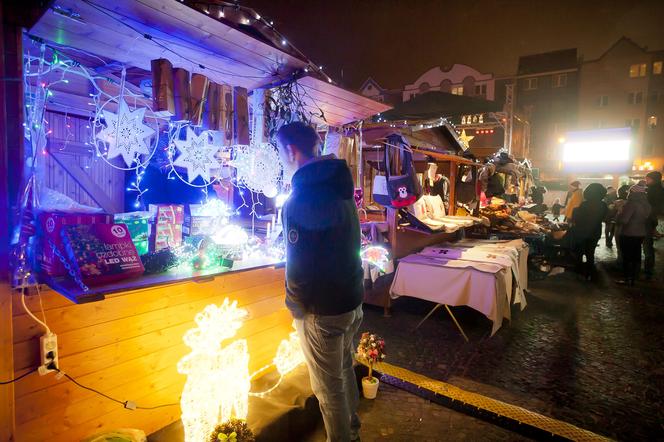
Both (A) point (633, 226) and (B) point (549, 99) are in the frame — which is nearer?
(A) point (633, 226)

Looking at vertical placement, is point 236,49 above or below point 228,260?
above

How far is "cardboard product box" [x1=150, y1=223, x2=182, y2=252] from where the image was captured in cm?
362

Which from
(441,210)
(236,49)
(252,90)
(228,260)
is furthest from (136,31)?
(441,210)

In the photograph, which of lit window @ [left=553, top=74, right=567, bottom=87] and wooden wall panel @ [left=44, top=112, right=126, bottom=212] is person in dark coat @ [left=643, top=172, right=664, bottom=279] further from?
lit window @ [left=553, top=74, right=567, bottom=87]

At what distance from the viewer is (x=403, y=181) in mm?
6180

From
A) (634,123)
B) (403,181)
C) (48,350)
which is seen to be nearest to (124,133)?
(48,350)

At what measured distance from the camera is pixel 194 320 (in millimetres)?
3439

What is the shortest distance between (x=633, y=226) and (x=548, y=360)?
21.1 feet

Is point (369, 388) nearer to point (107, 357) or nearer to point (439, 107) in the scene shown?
point (107, 357)

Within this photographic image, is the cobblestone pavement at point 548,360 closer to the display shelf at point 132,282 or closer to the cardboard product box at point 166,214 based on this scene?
the display shelf at point 132,282

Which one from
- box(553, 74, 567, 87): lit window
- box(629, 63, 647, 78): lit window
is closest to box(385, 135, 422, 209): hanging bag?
box(553, 74, 567, 87): lit window

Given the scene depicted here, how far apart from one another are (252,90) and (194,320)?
286cm

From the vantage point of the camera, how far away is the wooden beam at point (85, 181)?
6.14m

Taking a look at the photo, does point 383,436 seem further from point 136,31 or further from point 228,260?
point 136,31
